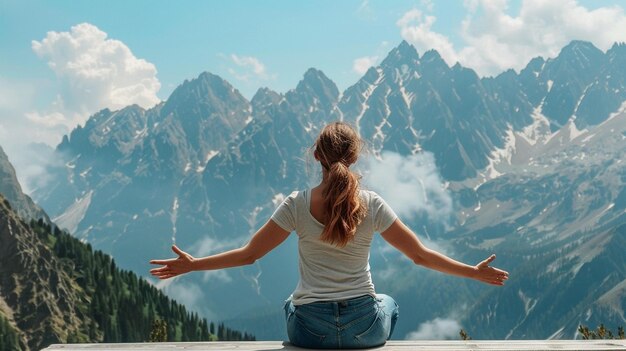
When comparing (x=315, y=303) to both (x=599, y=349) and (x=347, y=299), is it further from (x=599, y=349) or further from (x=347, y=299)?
(x=599, y=349)

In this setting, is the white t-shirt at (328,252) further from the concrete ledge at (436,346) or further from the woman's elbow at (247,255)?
the concrete ledge at (436,346)

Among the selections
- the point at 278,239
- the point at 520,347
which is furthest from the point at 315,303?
the point at 520,347

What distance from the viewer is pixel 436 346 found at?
32.8 ft

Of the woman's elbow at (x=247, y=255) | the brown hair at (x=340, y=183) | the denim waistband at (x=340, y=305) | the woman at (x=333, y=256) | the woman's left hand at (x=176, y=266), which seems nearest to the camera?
the brown hair at (x=340, y=183)

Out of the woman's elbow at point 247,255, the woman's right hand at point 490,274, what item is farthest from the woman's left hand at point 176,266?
the woman's right hand at point 490,274

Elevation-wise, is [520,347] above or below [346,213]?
below

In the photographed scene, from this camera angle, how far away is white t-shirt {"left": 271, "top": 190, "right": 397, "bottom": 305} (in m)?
10.1

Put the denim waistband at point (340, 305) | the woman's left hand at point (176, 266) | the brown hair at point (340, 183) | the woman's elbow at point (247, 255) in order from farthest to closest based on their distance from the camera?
the denim waistband at point (340, 305) → the woman's elbow at point (247, 255) → the woman's left hand at point (176, 266) → the brown hair at point (340, 183)

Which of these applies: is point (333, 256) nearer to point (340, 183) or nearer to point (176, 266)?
point (340, 183)

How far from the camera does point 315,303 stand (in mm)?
10555

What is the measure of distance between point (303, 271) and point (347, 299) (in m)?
0.77

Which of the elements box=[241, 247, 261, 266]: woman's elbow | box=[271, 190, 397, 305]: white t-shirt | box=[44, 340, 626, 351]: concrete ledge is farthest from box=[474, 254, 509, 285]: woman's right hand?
box=[241, 247, 261, 266]: woman's elbow

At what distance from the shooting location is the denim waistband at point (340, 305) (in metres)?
10.5

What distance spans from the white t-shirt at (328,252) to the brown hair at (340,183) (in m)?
0.21
